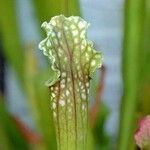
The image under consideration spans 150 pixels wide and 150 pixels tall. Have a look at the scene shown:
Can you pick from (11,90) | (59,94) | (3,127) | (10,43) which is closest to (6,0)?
(10,43)

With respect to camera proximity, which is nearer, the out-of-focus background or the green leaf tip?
the green leaf tip

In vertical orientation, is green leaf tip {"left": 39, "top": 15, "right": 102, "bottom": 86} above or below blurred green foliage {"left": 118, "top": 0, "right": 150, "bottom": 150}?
above

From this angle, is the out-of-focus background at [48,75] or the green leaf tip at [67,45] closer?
the green leaf tip at [67,45]

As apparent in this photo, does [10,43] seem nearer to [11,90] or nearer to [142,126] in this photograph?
[142,126]

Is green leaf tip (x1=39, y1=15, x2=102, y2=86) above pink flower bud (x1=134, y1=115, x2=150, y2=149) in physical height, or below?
above

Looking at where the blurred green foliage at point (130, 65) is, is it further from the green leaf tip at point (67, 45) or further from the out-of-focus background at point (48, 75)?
the green leaf tip at point (67, 45)

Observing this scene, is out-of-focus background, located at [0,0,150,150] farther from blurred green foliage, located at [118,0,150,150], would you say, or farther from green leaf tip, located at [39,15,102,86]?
green leaf tip, located at [39,15,102,86]

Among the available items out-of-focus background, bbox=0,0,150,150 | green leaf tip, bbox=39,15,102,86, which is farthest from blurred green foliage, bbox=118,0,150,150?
green leaf tip, bbox=39,15,102,86

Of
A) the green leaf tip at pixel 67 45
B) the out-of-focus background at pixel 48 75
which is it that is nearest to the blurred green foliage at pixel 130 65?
the out-of-focus background at pixel 48 75

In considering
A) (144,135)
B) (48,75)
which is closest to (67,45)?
(144,135)
